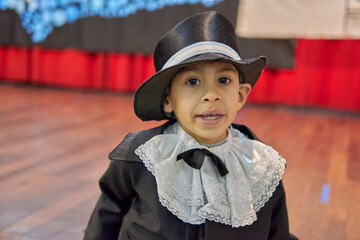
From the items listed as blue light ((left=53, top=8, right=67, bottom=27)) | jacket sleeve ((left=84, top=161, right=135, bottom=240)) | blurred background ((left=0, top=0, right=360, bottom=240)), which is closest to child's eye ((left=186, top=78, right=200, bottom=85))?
jacket sleeve ((left=84, top=161, right=135, bottom=240))

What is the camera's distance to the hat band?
87cm

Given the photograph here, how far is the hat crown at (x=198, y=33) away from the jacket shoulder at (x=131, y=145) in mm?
173

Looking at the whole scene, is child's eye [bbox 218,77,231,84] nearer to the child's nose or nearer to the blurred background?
the child's nose

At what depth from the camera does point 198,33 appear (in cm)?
89

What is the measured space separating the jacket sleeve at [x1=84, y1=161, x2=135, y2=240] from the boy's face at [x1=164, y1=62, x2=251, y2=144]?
7.7 inches

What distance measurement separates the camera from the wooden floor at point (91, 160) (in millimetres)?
1559

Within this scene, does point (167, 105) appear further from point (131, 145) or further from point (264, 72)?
point (264, 72)

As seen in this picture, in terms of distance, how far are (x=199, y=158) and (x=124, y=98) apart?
3303 millimetres

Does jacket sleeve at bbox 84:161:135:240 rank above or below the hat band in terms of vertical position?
below

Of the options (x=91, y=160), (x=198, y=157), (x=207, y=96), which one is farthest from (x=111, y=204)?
(x=91, y=160)

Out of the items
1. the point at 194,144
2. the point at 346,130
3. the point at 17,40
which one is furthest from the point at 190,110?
the point at 17,40

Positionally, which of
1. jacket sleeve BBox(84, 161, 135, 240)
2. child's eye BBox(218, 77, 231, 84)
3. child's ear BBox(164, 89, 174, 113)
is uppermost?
child's eye BBox(218, 77, 231, 84)

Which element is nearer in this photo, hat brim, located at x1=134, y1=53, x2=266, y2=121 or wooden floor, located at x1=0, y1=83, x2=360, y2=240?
hat brim, located at x1=134, y1=53, x2=266, y2=121

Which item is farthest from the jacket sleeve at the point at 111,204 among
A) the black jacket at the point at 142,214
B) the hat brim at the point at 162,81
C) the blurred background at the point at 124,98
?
the blurred background at the point at 124,98
